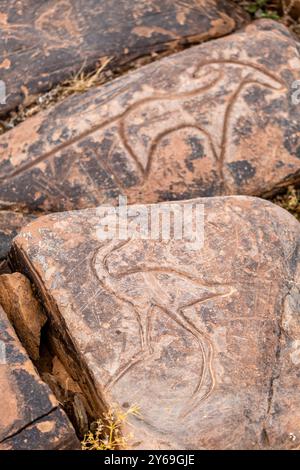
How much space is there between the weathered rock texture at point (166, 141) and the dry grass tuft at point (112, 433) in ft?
5.24

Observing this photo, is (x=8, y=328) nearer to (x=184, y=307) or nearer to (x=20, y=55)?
(x=184, y=307)

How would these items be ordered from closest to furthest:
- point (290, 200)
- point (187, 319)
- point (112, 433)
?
point (112, 433) → point (187, 319) → point (290, 200)

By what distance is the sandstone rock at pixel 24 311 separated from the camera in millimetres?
4141

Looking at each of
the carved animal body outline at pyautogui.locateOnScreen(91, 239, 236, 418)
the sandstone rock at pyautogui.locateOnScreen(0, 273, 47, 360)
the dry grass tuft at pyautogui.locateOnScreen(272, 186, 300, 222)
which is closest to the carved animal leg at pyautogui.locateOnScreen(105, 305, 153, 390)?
the carved animal body outline at pyautogui.locateOnScreen(91, 239, 236, 418)

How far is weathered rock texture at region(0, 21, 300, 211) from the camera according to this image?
498 centimetres

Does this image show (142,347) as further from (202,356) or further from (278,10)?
(278,10)

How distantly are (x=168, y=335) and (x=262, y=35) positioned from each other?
2387 millimetres

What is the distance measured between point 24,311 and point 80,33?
2255 mm

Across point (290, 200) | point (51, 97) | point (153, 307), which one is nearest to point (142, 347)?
point (153, 307)

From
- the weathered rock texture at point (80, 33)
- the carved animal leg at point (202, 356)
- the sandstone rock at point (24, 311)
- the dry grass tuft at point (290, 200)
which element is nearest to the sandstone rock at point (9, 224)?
the sandstone rock at point (24, 311)

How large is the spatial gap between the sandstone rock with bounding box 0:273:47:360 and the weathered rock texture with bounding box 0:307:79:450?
1.18 ft

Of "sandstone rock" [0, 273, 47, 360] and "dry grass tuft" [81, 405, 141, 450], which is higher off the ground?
"sandstone rock" [0, 273, 47, 360]

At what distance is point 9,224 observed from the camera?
4938mm

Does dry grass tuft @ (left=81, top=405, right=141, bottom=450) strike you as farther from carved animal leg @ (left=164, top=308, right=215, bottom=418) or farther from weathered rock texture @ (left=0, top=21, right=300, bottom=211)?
weathered rock texture @ (left=0, top=21, right=300, bottom=211)
